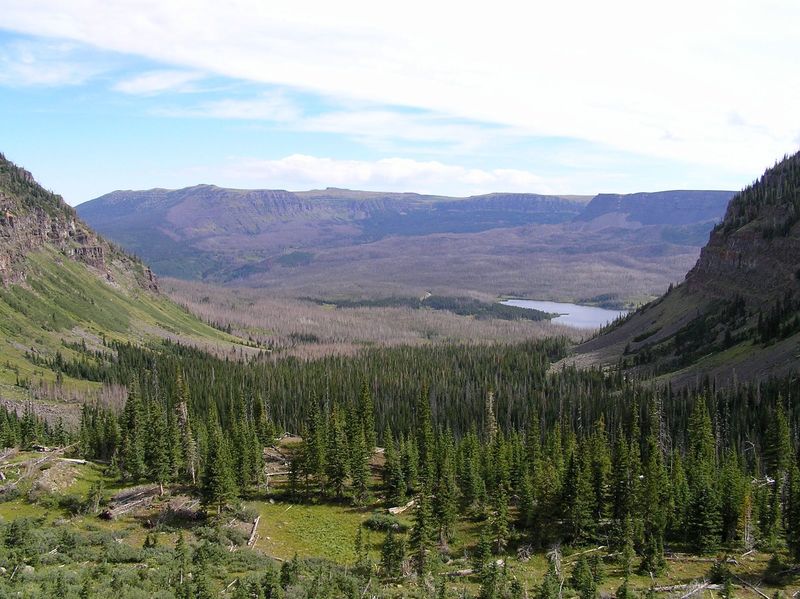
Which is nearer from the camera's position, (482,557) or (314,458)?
(482,557)

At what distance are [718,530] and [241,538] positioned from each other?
46.5 metres

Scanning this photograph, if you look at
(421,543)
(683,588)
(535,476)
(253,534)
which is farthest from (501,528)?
(253,534)

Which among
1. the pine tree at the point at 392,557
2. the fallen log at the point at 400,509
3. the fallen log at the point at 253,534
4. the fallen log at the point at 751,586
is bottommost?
the fallen log at the point at 400,509

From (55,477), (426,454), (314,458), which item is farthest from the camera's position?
(426,454)

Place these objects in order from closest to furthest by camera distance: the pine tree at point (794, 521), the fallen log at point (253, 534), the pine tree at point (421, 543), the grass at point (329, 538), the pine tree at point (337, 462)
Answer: the pine tree at point (421, 543)
the grass at point (329, 538)
the pine tree at point (794, 521)
the fallen log at point (253, 534)
the pine tree at point (337, 462)

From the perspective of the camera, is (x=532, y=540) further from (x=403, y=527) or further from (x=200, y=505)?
(x=200, y=505)

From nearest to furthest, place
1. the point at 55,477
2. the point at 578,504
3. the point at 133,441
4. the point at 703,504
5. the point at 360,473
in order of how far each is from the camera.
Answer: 1. the point at 703,504
2. the point at 578,504
3. the point at 55,477
4. the point at 360,473
5. the point at 133,441

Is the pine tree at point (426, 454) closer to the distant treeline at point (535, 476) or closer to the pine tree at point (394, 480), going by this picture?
the distant treeline at point (535, 476)

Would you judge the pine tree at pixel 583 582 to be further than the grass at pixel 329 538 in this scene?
No

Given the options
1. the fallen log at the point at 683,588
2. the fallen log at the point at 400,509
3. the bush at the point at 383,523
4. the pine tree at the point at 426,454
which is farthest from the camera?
the fallen log at the point at 400,509

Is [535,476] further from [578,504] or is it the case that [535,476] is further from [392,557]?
[392,557]

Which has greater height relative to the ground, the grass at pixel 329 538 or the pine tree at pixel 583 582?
the pine tree at pixel 583 582

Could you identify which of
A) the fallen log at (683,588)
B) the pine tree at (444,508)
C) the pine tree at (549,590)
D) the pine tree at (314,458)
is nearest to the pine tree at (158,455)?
the pine tree at (314,458)

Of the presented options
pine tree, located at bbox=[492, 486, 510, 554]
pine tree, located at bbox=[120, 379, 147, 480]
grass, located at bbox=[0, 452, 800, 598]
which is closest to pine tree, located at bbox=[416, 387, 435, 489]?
grass, located at bbox=[0, 452, 800, 598]
